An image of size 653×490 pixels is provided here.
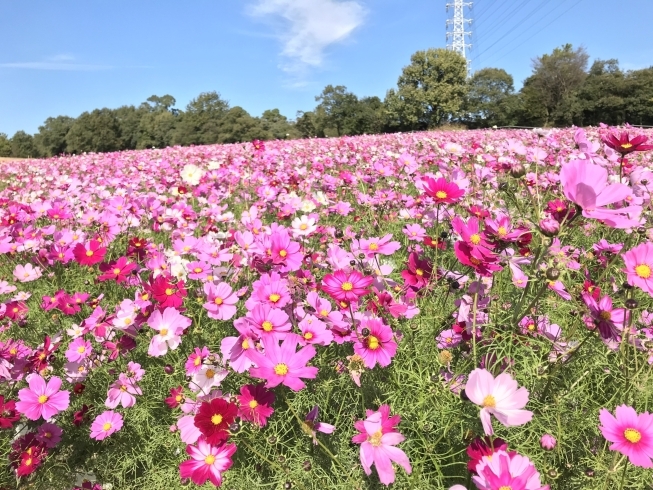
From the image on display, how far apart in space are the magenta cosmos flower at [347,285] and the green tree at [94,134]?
149 feet

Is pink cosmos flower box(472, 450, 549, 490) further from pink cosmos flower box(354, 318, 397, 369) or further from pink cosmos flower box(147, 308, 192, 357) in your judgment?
pink cosmos flower box(147, 308, 192, 357)

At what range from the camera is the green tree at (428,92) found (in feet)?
130

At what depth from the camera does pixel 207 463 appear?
43.8 inches

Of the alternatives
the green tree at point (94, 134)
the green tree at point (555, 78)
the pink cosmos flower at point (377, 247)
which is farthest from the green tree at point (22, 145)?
the pink cosmos flower at point (377, 247)

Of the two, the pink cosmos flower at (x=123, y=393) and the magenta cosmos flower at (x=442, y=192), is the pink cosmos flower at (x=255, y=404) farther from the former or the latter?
the magenta cosmos flower at (x=442, y=192)

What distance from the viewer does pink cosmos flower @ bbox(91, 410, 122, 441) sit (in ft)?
4.81

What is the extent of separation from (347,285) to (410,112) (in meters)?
41.0

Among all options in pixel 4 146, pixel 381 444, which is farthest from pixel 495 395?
pixel 4 146

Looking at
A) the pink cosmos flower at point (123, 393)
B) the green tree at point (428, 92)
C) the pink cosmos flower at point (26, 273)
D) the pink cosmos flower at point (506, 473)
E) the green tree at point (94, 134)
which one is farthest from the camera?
the green tree at point (94, 134)

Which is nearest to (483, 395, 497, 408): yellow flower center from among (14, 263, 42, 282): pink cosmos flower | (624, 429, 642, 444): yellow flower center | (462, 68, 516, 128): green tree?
(624, 429, 642, 444): yellow flower center

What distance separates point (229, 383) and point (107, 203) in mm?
1905

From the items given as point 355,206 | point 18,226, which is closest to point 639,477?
point 355,206

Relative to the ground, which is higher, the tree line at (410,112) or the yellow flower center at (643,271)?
the tree line at (410,112)

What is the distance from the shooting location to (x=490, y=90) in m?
46.4
